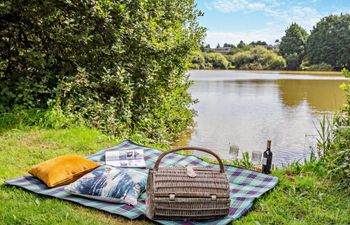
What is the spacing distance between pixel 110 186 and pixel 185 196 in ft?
1.90

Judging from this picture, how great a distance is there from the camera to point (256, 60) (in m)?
35.0

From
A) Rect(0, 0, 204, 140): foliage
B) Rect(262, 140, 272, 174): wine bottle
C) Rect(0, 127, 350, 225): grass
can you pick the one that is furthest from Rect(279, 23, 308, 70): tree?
Rect(0, 127, 350, 225): grass

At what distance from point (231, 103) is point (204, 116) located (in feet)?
6.11

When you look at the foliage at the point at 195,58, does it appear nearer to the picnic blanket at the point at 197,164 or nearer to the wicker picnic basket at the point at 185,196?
the picnic blanket at the point at 197,164

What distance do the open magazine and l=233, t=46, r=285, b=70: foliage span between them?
3241 cm

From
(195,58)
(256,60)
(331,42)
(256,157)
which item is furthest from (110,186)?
(331,42)

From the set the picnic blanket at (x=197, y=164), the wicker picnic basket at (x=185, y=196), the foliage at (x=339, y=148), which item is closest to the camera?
the wicker picnic basket at (x=185, y=196)

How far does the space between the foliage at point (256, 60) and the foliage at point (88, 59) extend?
3017 centimetres

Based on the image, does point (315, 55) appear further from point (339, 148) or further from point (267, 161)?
point (267, 161)

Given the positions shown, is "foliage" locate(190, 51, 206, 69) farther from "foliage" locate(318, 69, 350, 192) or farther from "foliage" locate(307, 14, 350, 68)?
"foliage" locate(307, 14, 350, 68)

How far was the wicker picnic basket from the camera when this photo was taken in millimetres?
2051

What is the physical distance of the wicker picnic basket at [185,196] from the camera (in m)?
2.05

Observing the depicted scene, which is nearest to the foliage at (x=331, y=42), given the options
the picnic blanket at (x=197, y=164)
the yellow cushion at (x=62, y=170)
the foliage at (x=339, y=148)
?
the foliage at (x=339, y=148)

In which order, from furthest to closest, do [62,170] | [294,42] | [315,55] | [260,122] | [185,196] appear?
[294,42] → [315,55] → [260,122] → [62,170] → [185,196]
